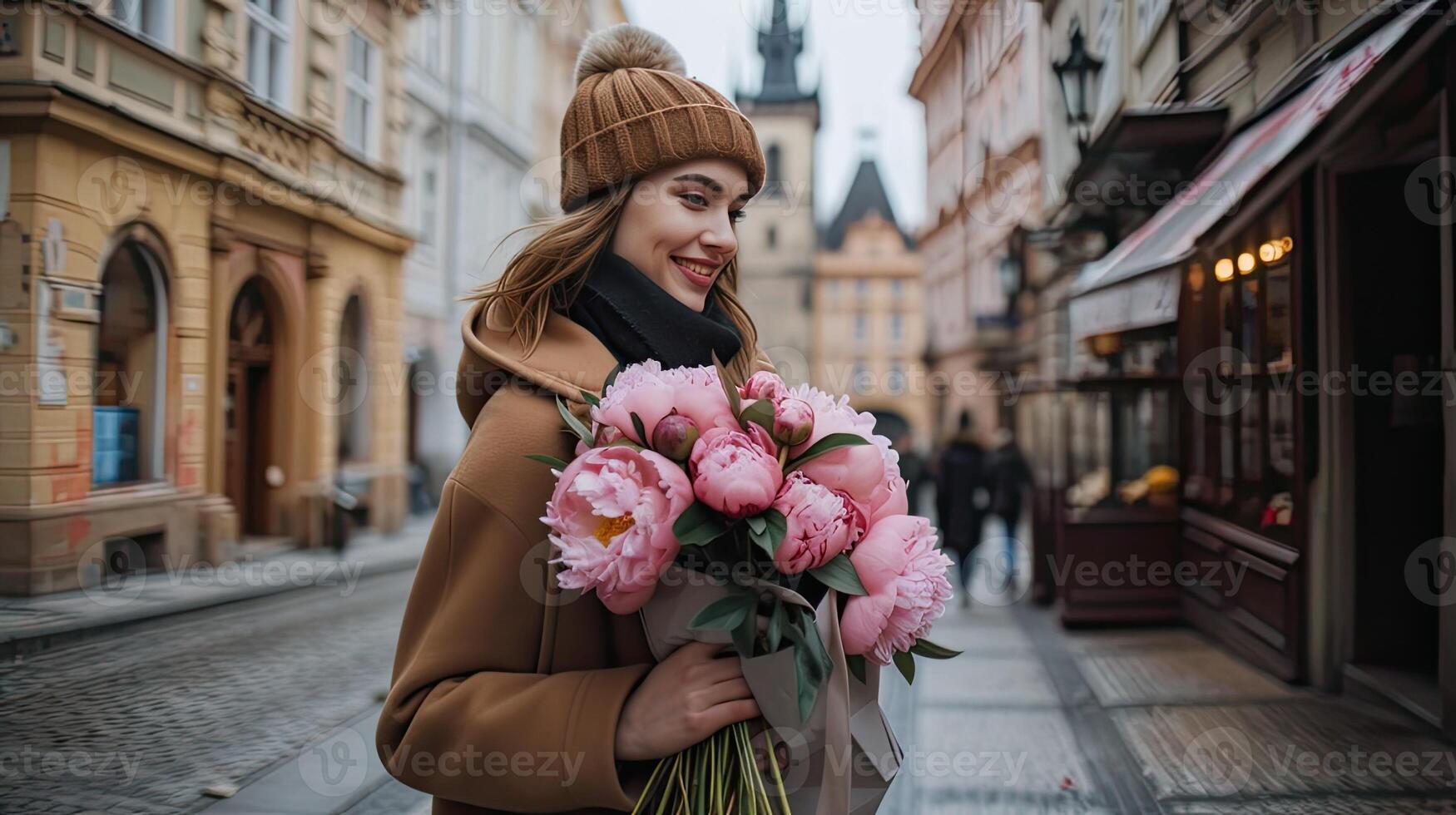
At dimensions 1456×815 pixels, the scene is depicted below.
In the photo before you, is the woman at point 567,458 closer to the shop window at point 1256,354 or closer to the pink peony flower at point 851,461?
the pink peony flower at point 851,461

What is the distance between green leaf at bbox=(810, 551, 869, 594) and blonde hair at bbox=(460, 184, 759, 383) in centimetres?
45

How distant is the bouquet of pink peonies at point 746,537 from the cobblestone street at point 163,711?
103cm

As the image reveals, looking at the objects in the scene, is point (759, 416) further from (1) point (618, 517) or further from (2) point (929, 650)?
(2) point (929, 650)

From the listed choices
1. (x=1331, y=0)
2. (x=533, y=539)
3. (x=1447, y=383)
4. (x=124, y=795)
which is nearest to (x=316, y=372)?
(x=124, y=795)

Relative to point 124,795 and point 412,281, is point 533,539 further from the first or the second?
point 412,281

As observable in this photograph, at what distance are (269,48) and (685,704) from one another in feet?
5.96

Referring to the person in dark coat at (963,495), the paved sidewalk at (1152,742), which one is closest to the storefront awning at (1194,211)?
the paved sidewalk at (1152,742)

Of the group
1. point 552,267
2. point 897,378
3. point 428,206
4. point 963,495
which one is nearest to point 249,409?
point 552,267

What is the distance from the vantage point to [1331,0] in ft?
8.46

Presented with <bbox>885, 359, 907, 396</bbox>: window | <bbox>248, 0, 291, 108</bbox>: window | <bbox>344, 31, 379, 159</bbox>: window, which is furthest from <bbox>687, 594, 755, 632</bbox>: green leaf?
<bbox>885, 359, 907, 396</bbox>: window

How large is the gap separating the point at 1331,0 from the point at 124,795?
11.5 feet

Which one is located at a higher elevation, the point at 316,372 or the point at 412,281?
the point at 412,281

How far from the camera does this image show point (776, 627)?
1173mm

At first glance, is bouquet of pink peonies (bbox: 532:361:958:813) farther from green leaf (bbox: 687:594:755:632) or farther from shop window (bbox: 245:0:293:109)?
shop window (bbox: 245:0:293:109)
